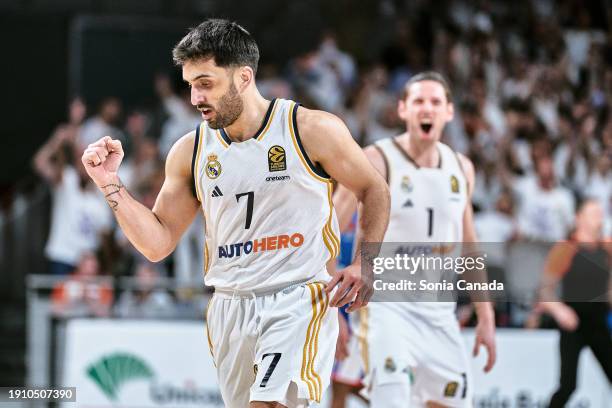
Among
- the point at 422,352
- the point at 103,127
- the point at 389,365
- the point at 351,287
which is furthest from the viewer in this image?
the point at 103,127

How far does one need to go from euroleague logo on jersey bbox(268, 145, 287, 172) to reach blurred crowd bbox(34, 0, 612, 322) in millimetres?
5970

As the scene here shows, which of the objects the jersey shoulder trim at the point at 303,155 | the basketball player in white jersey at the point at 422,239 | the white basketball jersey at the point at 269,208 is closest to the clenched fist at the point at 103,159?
the white basketball jersey at the point at 269,208

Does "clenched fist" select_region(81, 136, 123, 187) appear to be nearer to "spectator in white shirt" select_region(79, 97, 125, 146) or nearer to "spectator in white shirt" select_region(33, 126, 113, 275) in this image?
"spectator in white shirt" select_region(33, 126, 113, 275)

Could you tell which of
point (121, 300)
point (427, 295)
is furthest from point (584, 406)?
point (121, 300)

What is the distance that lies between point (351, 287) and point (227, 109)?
1.10 metres

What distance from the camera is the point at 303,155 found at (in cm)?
542

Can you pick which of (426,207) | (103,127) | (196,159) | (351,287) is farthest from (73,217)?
(351,287)

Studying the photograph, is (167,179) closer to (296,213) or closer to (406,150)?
(296,213)

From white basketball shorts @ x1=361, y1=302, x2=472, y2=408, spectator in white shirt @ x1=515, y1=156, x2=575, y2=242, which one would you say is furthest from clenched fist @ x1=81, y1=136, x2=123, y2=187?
spectator in white shirt @ x1=515, y1=156, x2=575, y2=242

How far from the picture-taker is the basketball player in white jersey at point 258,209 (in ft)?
17.4

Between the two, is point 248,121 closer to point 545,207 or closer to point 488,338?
point 488,338

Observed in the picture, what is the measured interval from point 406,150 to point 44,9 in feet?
45.9

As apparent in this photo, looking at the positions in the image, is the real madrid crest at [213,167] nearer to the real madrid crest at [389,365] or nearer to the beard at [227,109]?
the beard at [227,109]

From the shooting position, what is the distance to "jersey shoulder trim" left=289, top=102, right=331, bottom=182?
542 cm
